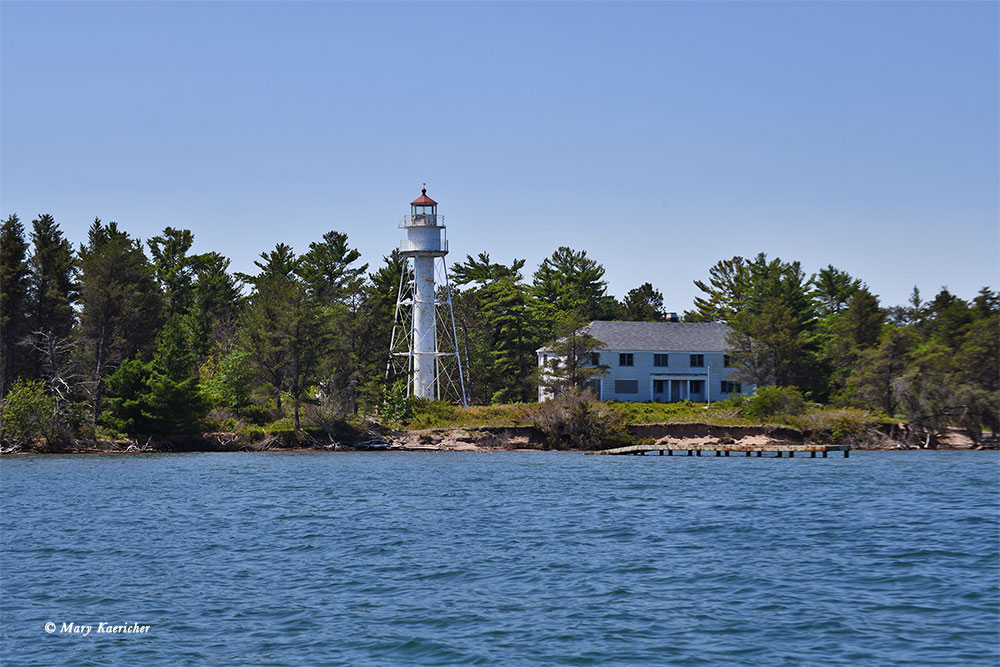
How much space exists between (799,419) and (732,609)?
5872cm

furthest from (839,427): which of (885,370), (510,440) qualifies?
(510,440)

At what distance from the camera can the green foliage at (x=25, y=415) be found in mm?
68625

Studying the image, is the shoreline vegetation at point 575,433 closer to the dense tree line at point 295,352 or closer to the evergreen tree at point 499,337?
the dense tree line at point 295,352

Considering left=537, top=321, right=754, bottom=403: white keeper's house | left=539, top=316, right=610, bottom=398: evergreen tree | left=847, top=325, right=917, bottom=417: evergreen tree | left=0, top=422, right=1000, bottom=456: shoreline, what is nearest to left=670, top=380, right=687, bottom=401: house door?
left=537, top=321, right=754, bottom=403: white keeper's house

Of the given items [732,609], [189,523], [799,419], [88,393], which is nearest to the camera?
[732,609]

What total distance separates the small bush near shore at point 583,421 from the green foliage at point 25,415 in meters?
33.3

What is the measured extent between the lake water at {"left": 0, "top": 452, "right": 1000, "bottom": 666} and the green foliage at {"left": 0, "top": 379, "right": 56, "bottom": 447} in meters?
22.3

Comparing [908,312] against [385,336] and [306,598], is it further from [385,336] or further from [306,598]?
[306,598]

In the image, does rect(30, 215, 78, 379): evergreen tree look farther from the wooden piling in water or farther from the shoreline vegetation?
the wooden piling in water

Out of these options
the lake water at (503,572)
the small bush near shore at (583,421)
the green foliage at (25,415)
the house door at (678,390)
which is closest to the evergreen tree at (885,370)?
the house door at (678,390)

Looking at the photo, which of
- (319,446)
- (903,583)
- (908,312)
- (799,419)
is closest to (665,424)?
(799,419)

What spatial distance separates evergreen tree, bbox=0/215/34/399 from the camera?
2963 inches

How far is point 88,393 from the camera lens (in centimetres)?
7238

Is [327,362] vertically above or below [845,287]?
below
